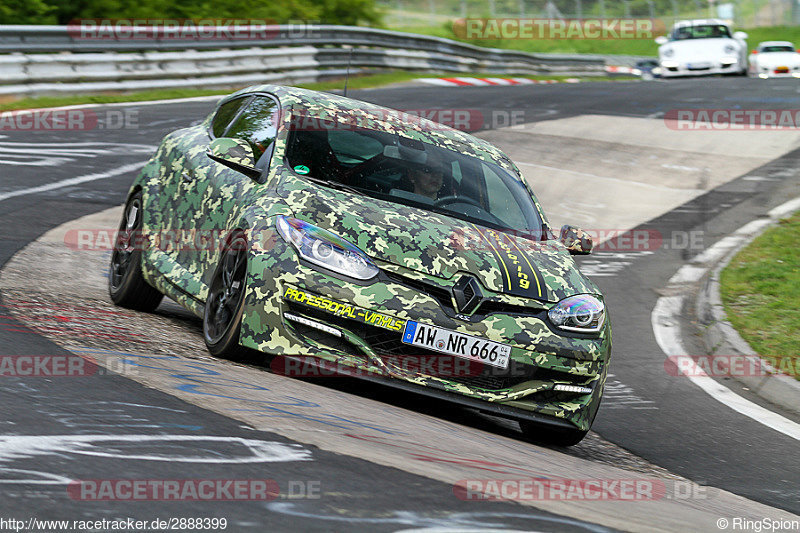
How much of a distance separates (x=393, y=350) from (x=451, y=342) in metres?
0.29

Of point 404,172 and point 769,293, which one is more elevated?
point 404,172

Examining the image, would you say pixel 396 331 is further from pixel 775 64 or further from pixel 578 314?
pixel 775 64

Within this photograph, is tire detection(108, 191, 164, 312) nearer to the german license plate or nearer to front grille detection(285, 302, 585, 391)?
front grille detection(285, 302, 585, 391)

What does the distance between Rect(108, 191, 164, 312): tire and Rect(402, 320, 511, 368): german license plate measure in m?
2.70

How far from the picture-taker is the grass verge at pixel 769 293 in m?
9.20

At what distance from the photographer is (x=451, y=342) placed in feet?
18.8

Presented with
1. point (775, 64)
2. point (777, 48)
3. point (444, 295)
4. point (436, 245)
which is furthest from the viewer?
point (777, 48)

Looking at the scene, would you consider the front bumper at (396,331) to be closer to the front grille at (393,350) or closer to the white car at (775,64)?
the front grille at (393,350)

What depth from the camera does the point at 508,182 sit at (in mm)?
7539

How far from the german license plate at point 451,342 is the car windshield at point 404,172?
1.19 metres

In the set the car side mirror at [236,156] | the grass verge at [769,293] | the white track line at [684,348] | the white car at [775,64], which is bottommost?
the white track line at [684,348]

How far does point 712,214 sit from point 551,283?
29.9 feet

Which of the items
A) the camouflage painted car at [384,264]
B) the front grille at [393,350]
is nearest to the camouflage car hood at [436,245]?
→ the camouflage painted car at [384,264]

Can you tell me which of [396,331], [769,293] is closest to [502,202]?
[396,331]
